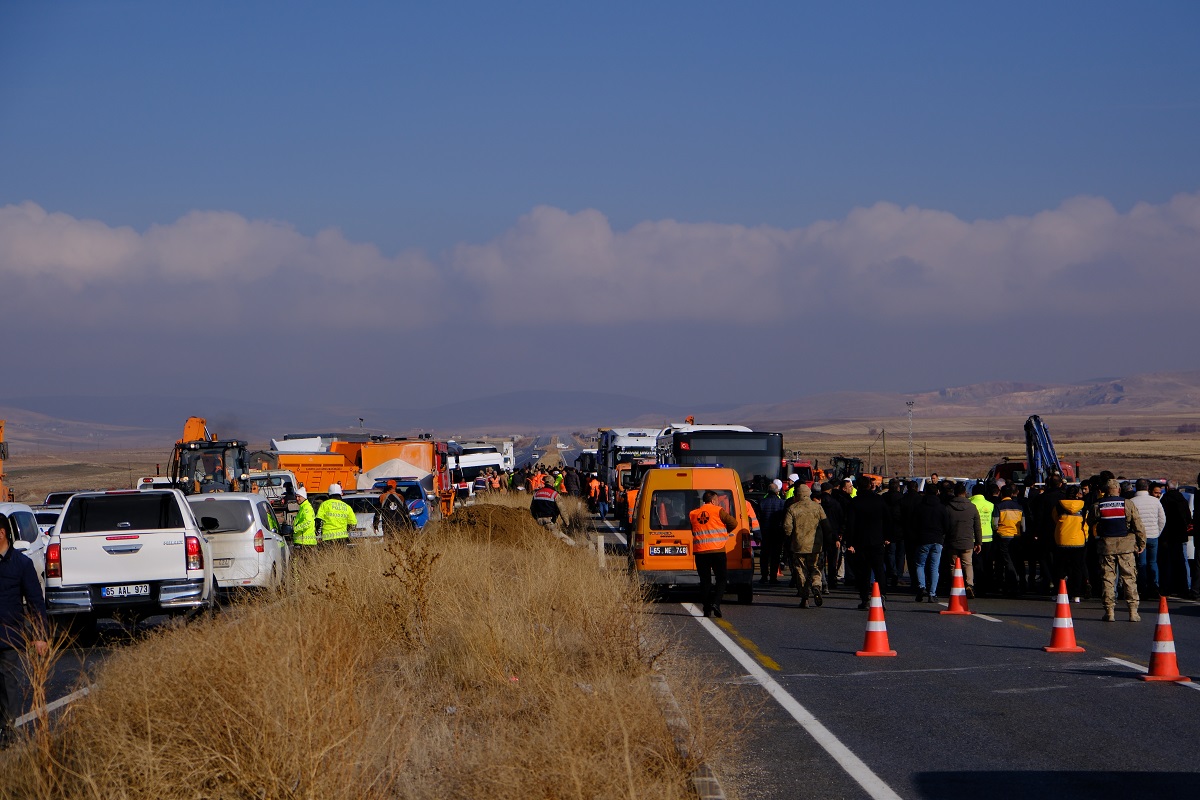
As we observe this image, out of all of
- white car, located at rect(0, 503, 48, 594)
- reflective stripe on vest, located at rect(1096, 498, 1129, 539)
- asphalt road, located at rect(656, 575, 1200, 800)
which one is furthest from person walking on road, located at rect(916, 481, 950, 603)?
white car, located at rect(0, 503, 48, 594)

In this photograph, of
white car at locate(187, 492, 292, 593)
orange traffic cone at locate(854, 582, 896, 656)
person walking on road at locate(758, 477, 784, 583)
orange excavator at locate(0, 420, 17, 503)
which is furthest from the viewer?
orange excavator at locate(0, 420, 17, 503)

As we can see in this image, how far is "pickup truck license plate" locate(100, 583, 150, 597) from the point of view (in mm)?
16094

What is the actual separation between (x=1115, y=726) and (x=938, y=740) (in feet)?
4.53

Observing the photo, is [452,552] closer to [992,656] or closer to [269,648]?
[992,656]

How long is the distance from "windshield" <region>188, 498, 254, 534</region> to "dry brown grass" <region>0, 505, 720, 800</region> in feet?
24.0

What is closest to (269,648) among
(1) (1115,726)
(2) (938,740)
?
(2) (938,740)

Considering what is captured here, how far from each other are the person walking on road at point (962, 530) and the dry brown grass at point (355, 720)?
9.00 meters

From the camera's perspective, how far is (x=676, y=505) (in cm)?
2050

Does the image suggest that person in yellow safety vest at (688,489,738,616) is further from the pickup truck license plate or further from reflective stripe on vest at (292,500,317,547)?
the pickup truck license plate

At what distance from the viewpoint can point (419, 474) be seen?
4303 centimetres

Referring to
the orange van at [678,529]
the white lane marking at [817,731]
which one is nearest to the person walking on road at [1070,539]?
the orange van at [678,529]

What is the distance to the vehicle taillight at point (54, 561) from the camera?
1605 centimetres

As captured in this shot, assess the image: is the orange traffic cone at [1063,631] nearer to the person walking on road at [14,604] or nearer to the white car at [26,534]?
the person walking on road at [14,604]

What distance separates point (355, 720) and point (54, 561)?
9.92m
